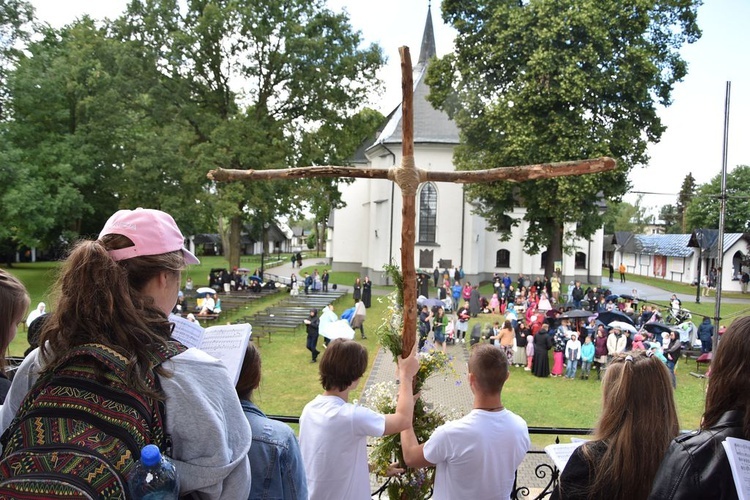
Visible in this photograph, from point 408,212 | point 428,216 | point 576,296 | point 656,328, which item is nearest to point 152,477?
point 408,212

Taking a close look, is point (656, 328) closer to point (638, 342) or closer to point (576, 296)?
point (638, 342)

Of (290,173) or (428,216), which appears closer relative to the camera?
(290,173)

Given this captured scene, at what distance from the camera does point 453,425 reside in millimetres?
2947

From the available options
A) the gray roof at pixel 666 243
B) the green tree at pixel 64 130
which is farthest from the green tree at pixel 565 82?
the green tree at pixel 64 130

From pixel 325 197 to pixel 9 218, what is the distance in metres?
14.9

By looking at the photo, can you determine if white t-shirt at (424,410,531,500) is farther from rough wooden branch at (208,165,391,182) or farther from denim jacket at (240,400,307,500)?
rough wooden branch at (208,165,391,182)

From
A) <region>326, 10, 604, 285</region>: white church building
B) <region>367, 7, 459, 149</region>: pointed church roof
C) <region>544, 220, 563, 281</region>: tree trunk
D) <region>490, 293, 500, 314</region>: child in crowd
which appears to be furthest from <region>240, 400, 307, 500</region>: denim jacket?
<region>367, 7, 459, 149</region>: pointed church roof

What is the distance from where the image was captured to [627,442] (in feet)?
7.29

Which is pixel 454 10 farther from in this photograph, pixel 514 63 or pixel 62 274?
pixel 62 274

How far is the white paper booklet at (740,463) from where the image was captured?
1598mm

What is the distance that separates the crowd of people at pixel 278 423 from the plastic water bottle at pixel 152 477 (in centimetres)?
6

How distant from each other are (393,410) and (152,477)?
2.56 metres

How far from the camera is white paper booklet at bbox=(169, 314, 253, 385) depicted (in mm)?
2143

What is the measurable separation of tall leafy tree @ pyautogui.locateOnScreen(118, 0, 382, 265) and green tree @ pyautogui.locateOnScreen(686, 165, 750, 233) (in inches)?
1273
